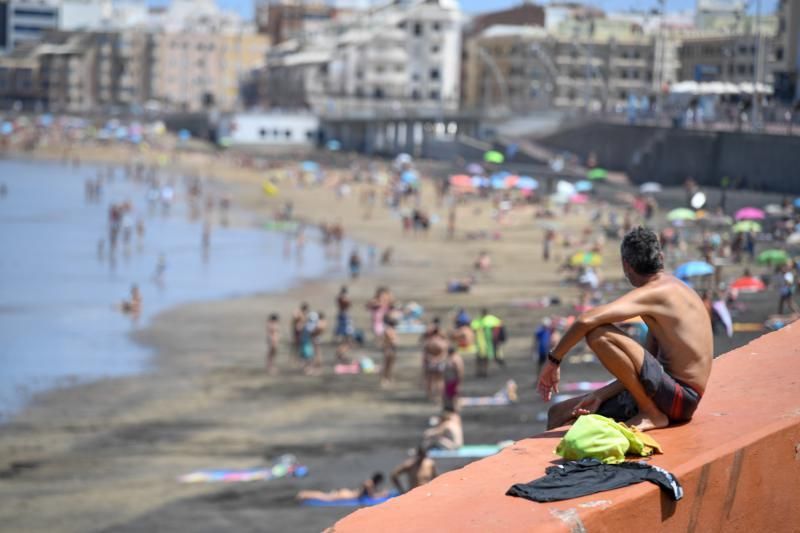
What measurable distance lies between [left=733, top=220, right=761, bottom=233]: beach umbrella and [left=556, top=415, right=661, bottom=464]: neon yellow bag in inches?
779

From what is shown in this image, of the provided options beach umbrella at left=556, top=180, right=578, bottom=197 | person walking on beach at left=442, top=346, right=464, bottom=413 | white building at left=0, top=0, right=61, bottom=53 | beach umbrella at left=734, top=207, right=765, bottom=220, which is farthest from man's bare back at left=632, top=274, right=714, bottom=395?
white building at left=0, top=0, right=61, bottom=53

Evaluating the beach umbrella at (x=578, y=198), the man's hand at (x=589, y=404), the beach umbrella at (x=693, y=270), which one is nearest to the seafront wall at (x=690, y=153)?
the beach umbrella at (x=578, y=198)

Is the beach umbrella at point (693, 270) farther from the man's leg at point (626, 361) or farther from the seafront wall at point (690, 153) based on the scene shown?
the man's leg at point (626, 361)

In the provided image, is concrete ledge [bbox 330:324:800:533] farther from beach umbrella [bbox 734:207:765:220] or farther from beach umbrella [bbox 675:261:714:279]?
beach umbrella [bbox 734:207:765:220]

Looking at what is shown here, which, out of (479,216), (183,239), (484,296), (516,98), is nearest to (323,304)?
(484,296)

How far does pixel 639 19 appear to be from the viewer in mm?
52719

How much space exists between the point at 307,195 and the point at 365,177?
5355 millimetres

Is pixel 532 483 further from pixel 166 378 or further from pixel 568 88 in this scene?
pixel 568 88

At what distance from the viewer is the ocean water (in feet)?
76.0

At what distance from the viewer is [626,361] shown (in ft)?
15.9

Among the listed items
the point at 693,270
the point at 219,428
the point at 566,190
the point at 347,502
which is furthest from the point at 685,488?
the point at 566,190

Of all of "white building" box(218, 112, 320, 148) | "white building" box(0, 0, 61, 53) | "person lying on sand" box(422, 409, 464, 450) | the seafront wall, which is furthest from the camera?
"white building" box(0, 0, 61, 53)

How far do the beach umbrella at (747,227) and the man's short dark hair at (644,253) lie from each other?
19138 mm

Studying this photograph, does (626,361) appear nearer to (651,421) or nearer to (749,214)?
(651,421)
